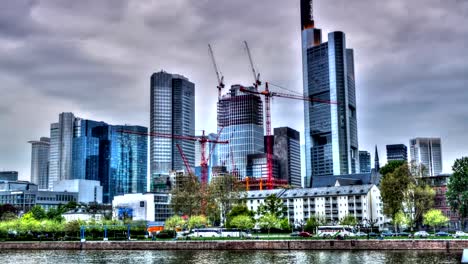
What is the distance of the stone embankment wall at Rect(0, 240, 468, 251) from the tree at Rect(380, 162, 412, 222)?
3647 cm

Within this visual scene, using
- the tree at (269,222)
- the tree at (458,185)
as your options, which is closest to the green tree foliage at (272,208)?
the tree at (269,222)

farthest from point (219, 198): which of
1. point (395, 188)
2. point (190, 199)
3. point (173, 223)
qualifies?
point (395, 188)

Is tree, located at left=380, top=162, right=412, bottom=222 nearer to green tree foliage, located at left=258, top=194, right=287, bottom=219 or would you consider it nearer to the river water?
green tree foliage, located at left=258, top=194, right=287, bottom=219

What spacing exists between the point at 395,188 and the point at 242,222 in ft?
144

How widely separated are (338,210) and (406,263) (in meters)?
115

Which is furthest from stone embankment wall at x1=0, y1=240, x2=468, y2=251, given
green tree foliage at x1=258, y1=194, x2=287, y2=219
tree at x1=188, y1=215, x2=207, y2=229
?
green tree foliage at x1=258, y1=194, x2=287, y2=219

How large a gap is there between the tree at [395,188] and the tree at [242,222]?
1529 inches

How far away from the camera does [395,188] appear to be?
145875 mm

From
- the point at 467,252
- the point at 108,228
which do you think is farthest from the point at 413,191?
the point at 108,228

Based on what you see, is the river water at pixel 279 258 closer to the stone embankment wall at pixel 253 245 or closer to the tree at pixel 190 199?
the stone embankment wall at pixel 253 245

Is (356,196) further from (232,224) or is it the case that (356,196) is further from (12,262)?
(12,262)

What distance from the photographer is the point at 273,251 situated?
115 metres

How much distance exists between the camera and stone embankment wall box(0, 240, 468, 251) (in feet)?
350

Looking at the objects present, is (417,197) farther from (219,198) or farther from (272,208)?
(219,198)
